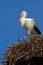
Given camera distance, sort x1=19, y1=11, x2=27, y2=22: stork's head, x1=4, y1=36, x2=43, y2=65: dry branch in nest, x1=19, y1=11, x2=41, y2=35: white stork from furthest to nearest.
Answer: x1=19, y1=11, x2=27, y2=22: stork's head, x1=19, y1=11, x2=41, y2=35: white stork, x1=4, y1=36, x2=43, y2=65: dry branch in nest

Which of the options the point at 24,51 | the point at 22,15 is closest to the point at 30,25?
the point at 22,15

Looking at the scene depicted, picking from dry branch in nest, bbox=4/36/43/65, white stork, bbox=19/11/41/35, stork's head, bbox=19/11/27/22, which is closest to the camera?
dry branch in nest, bbox=4/36/43/65

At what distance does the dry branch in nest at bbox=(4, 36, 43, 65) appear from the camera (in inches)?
386

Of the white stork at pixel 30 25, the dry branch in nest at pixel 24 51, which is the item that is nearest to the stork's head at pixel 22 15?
the white stork at pixel 30 25

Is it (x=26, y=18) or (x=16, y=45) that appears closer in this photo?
(x=16, y=45)

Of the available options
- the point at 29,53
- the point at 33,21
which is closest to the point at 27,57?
the point at 29,53

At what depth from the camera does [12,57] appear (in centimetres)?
1023

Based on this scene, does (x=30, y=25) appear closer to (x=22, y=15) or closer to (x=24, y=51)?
(x=22, y=15)

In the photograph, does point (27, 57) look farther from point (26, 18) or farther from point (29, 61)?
A: point (26, 18)

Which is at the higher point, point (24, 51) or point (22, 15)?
point (22, 15)

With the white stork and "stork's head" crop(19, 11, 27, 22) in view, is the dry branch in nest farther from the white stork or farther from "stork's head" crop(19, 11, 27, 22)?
"stork's head" crop(19, 11, 27, 22)

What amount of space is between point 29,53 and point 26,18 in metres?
2.92

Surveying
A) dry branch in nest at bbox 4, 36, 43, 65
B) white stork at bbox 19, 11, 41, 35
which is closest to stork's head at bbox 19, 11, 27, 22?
white stork at bbox 19, 11, 41, 35

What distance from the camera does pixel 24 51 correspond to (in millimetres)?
10086
